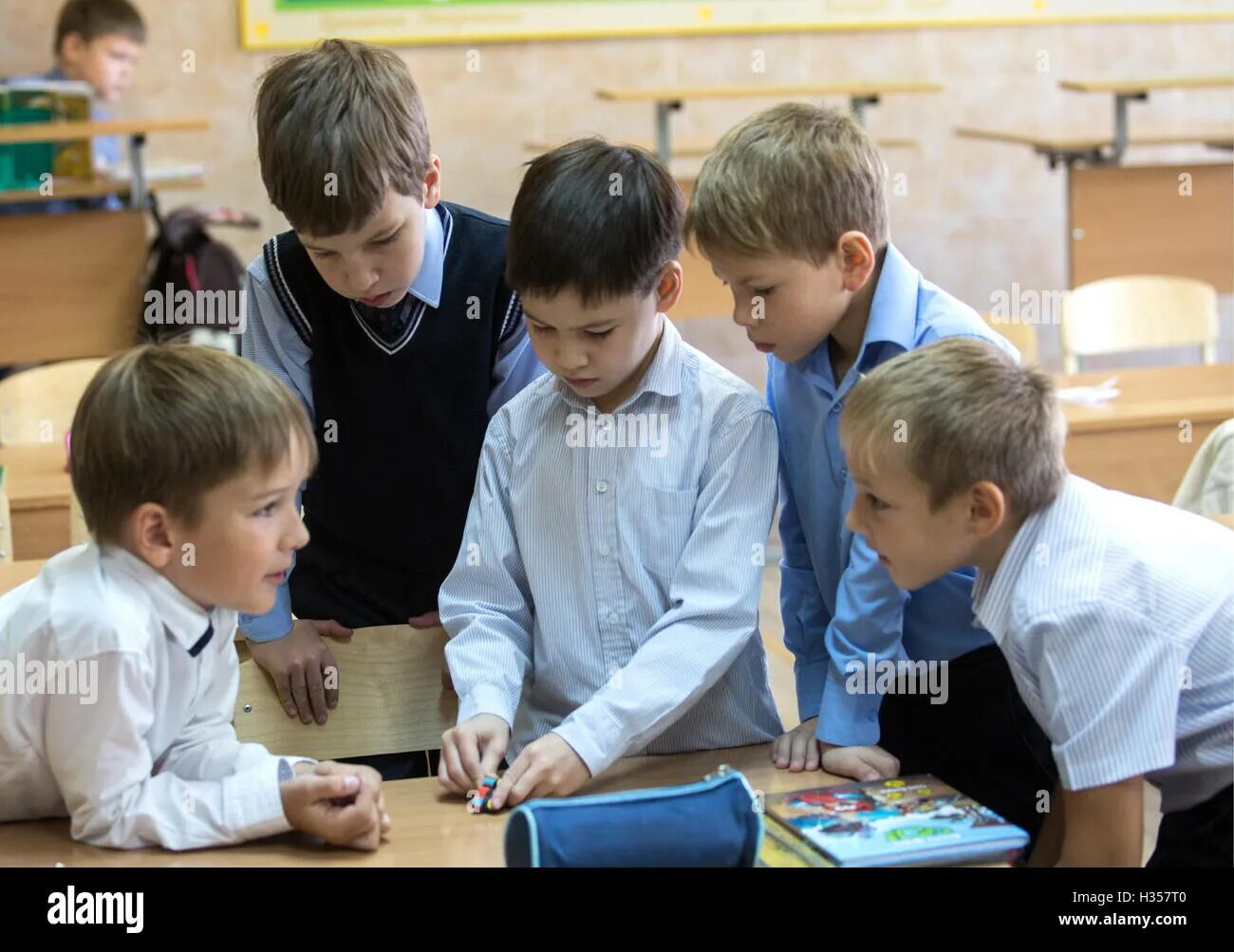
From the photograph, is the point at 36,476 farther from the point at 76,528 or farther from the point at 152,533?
the point at 152,533

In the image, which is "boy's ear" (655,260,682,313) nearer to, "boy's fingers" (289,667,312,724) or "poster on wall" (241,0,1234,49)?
"boy's fingers" (289,667,312,724)

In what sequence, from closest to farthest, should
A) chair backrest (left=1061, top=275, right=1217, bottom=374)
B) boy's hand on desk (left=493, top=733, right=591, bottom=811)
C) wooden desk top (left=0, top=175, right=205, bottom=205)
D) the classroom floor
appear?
boy's hand on desk (left=493, top=733, right=591, bottom=811)
the classroom floor
chair backrest (left=1061, top=275, right=1217, bottom=374)
wooden desk top (left=0, top=175, right=205, bottom=205)

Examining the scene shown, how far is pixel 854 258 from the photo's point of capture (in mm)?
1565

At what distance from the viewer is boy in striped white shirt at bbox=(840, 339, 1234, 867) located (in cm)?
126

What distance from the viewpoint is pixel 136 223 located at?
4.61 m

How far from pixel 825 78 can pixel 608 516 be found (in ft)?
16.1

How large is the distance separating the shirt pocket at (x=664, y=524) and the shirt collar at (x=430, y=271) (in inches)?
16.2

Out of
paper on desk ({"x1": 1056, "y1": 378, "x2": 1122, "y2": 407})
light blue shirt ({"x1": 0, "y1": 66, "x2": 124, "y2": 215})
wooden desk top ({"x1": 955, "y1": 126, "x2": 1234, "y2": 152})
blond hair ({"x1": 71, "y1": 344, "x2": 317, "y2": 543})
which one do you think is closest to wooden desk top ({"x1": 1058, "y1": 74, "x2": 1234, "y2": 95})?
wooden desk top ({"x1": 955, "y1": 126, "x2": 1234, "y2": 152})

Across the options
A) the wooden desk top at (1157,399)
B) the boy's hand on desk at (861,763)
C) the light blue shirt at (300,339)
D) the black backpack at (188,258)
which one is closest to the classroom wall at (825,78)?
the black backpack at (188,258)

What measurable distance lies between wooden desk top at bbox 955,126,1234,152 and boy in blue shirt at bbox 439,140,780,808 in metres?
4.11

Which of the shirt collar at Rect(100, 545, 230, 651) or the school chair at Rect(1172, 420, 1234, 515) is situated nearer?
the shirt collar at Rect(100, 545, 230, 651)

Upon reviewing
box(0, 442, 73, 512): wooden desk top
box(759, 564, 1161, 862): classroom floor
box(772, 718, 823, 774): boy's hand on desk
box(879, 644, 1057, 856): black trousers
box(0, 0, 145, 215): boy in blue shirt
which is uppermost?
box(0, 0, 145, 215): boy in blue shirt

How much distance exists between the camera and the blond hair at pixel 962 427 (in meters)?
1.32

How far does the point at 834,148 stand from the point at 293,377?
71 cm
